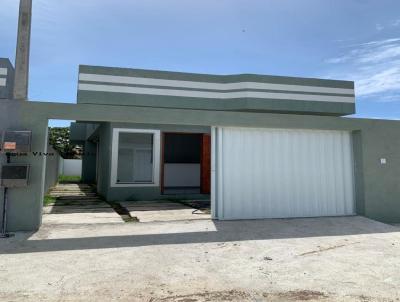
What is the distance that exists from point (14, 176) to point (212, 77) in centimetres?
1039

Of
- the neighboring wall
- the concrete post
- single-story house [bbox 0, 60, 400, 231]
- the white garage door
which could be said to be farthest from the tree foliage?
the white garage door

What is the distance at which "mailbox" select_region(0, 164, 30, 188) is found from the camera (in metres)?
6.15

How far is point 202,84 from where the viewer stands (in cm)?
1477

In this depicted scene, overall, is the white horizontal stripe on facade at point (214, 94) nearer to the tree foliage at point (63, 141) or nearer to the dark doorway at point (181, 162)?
the dark doorway at point (181, 162)

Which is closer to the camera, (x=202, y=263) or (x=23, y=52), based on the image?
(x=202, y=263)

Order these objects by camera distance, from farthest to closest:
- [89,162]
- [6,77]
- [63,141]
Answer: [63,141] < [89,162] < [6,77]

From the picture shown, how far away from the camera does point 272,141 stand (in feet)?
26.7

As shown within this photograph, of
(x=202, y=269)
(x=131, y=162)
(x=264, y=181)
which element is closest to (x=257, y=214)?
(x=264, y=181)

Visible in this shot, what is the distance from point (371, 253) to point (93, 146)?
808 inches

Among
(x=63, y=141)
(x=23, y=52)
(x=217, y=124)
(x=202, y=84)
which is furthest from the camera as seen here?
(x=63, y=141)

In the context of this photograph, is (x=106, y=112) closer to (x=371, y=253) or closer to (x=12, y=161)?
(x=12, y=161)

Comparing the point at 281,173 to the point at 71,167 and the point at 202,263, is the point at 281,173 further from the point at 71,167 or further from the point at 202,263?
the point at 71,167

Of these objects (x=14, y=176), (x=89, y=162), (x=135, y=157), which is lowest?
(x=14, y=176)

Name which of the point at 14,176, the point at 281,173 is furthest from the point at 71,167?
the point at 281,173
